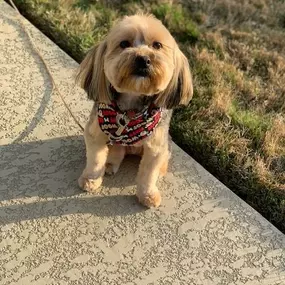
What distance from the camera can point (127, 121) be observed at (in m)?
3.11

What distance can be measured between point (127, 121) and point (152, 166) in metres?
0.39

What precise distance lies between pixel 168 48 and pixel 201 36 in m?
2.33

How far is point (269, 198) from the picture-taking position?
365 cm

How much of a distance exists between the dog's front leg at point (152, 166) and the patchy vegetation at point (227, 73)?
0.62m

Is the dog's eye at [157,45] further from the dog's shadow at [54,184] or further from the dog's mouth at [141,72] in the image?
the dog's shadow at [54,184]

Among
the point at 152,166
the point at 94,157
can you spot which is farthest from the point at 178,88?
the point at 94,157

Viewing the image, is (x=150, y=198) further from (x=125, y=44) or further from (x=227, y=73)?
(x=227, y=73)

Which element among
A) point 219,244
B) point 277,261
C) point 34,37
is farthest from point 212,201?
point 34,37

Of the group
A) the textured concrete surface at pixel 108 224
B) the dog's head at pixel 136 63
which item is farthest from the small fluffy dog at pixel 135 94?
the textured concrete surface at pixel 108 224

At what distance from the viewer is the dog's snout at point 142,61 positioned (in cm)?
278

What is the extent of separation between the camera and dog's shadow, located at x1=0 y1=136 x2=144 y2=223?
3.40 meters

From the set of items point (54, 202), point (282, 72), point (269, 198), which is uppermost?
point (282, 72)

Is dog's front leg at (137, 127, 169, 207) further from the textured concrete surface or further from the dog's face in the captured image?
the dog's face

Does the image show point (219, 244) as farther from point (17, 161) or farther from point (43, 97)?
point (43, 97)
